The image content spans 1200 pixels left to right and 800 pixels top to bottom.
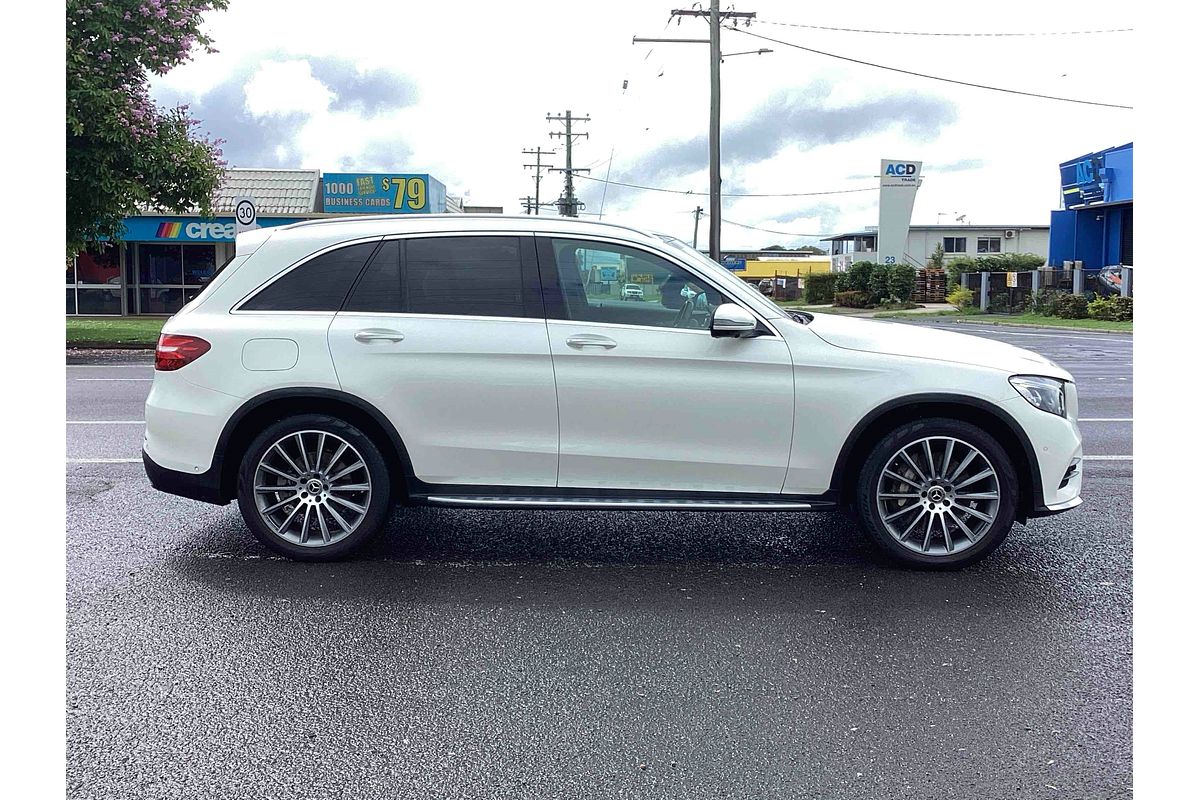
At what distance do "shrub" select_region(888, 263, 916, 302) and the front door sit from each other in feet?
161

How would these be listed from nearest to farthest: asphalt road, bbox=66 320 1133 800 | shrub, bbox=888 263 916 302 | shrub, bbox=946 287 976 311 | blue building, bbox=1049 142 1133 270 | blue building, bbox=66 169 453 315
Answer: asphalt road, bbox=66 320 1133 800 < blue building, bbox=66 169 453 315 < blue building, bbox=1049 142 1133 270 < shrub, bbox=946 287 976 311 < shrub, bbox=888 263 916 302

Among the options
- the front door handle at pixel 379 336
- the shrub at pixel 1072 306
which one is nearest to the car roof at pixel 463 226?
the front door handle at pixel 379 336

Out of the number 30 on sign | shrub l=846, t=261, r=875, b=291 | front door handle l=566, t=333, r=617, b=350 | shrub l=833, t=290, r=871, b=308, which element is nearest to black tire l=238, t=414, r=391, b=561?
front door handle l=566, t=333, r=617, b=350

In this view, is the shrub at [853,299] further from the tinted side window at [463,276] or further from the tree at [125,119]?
the tinted side window at [463,276]

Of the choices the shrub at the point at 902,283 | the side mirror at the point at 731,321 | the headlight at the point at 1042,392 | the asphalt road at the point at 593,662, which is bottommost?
the asphalt road at the point at 593,662

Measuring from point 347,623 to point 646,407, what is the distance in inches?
72.4

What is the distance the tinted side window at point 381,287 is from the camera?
5871 mm

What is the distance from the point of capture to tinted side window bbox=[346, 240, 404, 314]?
5.87 m

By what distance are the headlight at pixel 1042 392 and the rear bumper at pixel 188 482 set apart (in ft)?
13.9

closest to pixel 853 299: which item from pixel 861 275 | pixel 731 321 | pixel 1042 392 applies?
pixel 861 275

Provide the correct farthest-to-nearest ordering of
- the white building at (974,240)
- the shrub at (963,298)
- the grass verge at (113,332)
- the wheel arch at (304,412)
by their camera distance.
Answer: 1. the white building at (974,240)
2. the shrub at (963,298)
3. the grass verge at (113,332)
4. the wheel arch at (304,412)

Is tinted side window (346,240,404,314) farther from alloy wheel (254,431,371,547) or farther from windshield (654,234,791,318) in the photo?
windshield (654,234,791,318)

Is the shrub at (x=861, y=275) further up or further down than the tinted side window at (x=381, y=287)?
further up

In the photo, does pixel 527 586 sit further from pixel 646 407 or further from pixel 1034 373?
pixel 1034 373
